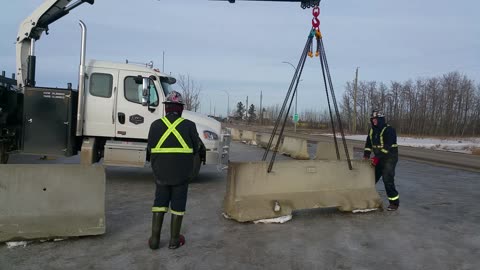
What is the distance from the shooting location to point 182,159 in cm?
579

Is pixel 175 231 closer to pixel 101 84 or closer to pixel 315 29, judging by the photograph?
pixel 315 29

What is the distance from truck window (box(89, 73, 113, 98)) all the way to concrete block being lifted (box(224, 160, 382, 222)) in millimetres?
5072

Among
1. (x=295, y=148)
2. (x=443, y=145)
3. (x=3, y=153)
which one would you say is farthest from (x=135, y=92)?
(x=443, y=145)

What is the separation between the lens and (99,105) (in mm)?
11000

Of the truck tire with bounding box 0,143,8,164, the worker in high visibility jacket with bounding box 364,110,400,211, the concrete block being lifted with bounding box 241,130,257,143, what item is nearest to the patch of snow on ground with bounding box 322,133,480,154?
the concrete block being lifted with bounding box 241,130,257,143

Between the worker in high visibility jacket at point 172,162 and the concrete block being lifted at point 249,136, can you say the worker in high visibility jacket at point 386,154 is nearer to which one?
the worker in high visibility jacket at point 172,162

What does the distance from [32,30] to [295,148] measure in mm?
12572

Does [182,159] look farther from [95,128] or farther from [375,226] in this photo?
[95,128]

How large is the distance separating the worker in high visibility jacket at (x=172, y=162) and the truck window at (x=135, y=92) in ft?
17.5

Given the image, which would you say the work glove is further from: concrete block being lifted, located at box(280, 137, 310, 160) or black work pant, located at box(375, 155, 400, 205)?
concrete block being lifted, located at box(280, 137, 310, 160)

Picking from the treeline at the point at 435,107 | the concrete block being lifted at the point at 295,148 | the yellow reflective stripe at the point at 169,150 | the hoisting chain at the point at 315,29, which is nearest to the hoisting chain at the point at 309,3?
the hoisting chain at the point at 315,29

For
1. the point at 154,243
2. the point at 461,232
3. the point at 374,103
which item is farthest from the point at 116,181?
the point at 374,103

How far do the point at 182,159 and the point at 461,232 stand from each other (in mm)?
4574

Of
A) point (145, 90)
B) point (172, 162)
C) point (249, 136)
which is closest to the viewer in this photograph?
point (172, 162)
